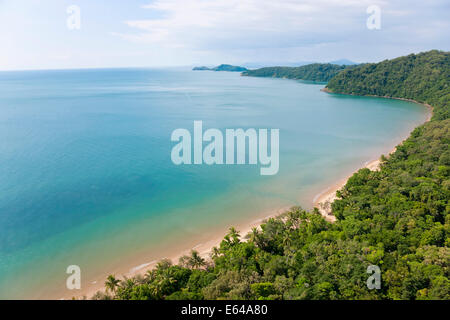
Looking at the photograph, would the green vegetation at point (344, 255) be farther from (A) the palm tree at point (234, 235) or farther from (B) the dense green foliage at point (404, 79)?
(B) the dense green foliage at point (404, 79)

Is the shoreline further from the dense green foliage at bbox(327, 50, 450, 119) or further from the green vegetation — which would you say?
the dense green foliage at bbox(327, 50, 450, 119)

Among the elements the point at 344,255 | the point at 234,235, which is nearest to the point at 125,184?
the point at 234,235

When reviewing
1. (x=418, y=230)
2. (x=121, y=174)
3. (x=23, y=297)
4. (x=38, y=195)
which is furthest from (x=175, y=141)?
(x=418, y=230)

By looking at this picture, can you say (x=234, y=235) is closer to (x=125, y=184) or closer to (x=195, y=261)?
(x=195, y=261)

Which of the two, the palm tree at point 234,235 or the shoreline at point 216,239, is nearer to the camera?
the shoreline at point 216,239

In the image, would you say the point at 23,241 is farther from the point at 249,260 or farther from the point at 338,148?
the point at 338,148

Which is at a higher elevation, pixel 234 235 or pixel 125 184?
pixel 125 184

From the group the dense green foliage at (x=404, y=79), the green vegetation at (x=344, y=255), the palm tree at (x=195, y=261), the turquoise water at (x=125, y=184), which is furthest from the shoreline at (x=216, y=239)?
the dense green foliage at (x=404, y=79)
